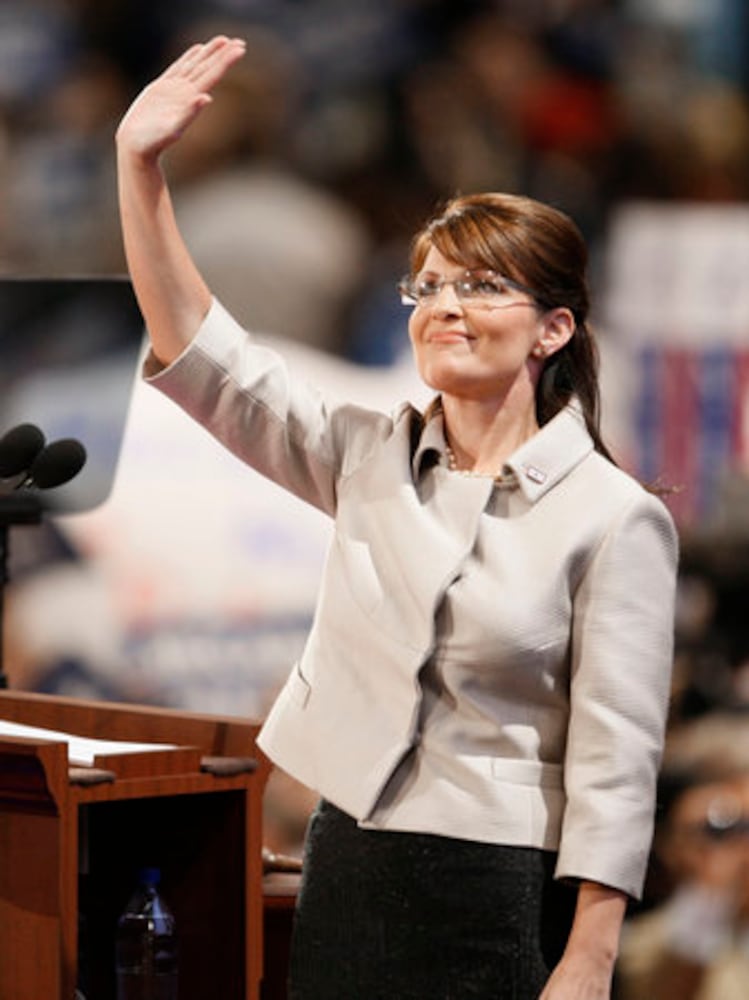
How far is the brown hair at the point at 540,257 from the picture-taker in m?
1.88

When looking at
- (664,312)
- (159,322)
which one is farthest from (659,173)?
(159,322)

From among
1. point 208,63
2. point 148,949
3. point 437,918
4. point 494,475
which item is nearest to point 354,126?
point 208,63

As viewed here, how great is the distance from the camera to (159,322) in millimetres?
1890

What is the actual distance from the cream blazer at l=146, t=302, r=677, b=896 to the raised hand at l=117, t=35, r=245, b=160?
203 mm

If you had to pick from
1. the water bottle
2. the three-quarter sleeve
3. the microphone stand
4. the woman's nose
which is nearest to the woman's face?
the woman's nose

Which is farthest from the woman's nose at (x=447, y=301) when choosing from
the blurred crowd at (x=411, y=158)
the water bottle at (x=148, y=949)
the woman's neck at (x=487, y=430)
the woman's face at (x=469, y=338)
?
the blurred crowd at (x=411, y=158)

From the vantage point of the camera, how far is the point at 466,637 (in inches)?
71.5

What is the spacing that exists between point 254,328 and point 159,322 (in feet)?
7.47

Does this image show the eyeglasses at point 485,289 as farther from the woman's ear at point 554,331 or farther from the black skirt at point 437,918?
the black skirt at point 437,918

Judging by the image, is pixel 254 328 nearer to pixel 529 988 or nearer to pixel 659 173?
pixel 659 173

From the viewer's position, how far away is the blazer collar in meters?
1.87

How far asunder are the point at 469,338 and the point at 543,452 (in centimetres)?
15

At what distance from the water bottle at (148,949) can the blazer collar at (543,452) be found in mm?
642

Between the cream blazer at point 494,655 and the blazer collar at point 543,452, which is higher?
the blazer collar at point 543,452
